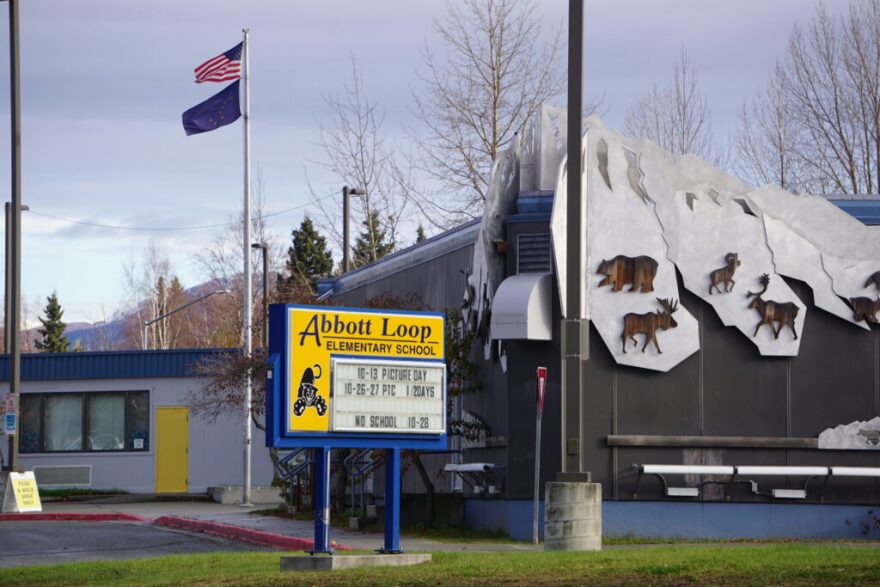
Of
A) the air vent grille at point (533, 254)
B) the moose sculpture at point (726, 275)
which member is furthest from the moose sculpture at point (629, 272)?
the moose sculpture at point (726, 275)

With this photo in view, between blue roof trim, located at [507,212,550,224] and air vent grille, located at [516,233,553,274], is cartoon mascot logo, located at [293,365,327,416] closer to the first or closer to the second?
air vent grille, located at [516,233,553,274]

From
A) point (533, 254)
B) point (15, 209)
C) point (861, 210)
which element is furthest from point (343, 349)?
point (15, 209)

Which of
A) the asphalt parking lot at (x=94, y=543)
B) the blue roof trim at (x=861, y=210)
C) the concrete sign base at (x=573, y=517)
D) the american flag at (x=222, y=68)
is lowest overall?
the asphalt parking lot at (x=94, y=543)

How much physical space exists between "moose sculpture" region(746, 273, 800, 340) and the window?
80.0ft

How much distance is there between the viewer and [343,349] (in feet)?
50.8

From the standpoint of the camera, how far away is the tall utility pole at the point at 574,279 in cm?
1705

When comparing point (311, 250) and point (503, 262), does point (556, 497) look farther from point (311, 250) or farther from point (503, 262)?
point (311, 250)

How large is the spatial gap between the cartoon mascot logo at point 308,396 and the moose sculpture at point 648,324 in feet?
24.6

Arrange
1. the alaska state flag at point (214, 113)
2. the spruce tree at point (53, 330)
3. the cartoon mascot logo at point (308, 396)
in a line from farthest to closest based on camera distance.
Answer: the spruce tree at point (53, 330) → the alaska state flag at point (214, 113) → the cartoon mascot logo at point (308, 396)

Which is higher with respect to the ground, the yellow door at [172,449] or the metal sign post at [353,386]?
the metal sign post at [353,386]

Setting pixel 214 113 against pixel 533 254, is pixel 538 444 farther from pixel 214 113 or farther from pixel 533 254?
pixel 214 113

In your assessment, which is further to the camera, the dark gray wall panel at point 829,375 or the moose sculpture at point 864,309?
the moose sculpture at point 864,309

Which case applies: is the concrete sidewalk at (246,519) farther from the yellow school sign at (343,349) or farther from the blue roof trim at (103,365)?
the blue roof trim at (103,365)

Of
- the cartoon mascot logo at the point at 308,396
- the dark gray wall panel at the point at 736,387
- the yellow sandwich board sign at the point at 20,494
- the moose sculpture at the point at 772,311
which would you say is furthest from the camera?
the yellow sandwich board sign at the point at 20,494
